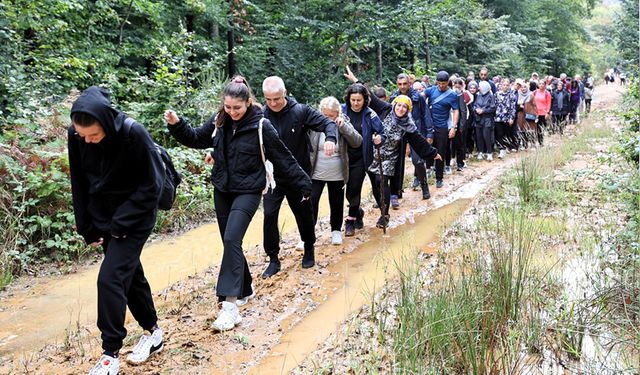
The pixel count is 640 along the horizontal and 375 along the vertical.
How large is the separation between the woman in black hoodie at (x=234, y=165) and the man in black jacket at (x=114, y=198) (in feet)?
2.79

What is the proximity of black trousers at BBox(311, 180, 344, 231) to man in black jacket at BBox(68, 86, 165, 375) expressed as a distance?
9.08 feet

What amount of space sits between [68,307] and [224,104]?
256 cm

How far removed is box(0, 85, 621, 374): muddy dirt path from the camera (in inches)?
147

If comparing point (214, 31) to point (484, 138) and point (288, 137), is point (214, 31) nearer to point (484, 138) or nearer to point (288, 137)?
point (484, 138)

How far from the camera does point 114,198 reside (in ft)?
10.8

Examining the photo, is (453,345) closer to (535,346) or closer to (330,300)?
(535,346)

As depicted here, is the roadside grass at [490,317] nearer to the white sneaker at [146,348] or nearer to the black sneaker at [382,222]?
the white sneaker at [146,348]

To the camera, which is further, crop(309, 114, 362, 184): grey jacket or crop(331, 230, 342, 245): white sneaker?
crop(331, 230, 342, 245): white sneaker

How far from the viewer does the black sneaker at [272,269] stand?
209 inches

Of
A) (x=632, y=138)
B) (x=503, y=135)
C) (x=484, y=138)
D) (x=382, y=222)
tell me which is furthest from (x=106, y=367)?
(x=503, y=135)

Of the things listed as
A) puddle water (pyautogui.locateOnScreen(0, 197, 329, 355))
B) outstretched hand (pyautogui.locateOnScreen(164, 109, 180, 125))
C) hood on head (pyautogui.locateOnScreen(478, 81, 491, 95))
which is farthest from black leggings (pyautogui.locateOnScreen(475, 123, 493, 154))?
outstretched hand (pyautogui.locateOnScreen(164, 109, 180, 125))

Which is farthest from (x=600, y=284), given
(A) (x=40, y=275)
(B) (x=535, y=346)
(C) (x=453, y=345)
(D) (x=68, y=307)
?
(A) (x=40, y=275)

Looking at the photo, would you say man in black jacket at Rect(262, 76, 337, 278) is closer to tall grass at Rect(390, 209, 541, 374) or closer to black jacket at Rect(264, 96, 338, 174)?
black jacket at Rect(264, 96, 338, 174)

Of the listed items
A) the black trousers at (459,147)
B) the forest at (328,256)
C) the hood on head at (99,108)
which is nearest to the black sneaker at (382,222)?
the forest at (328,256)
